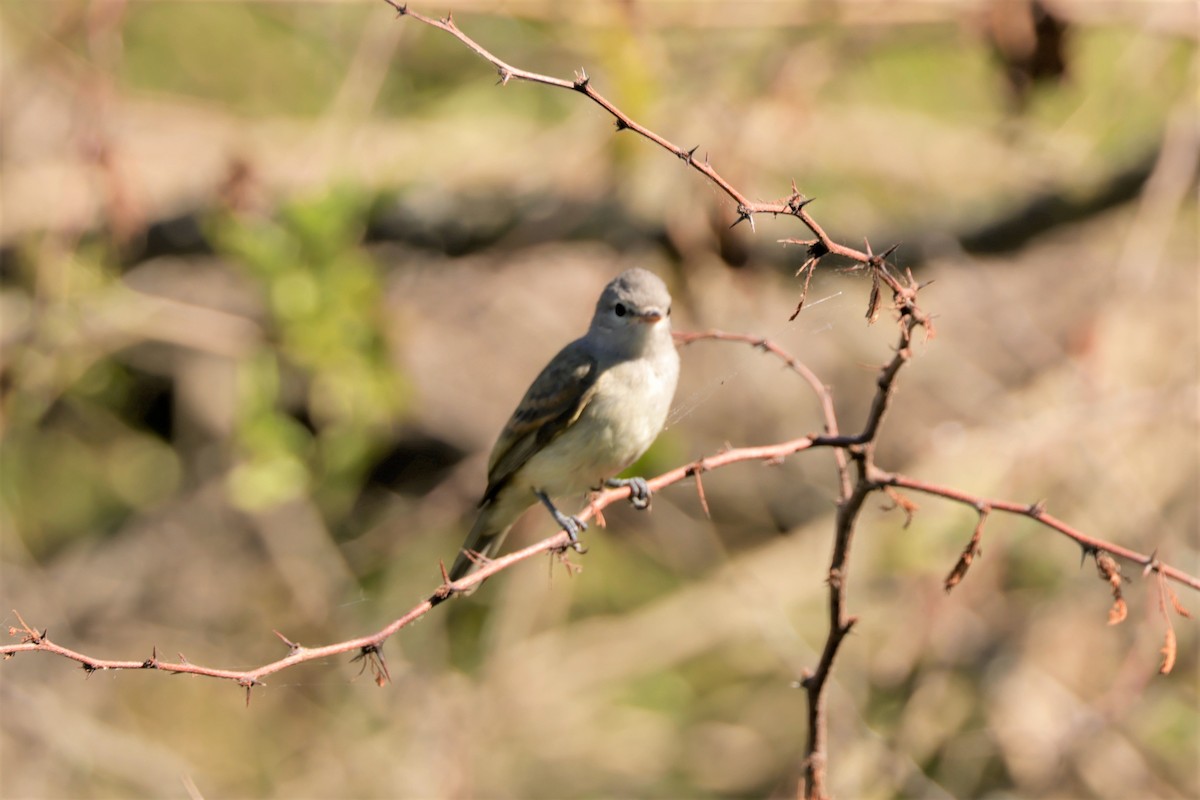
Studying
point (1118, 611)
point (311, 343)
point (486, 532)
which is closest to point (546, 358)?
point (311, 343)

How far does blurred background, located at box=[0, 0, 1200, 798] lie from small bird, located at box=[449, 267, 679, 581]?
61.9 inches

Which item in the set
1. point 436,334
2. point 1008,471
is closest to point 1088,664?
point 1008,471

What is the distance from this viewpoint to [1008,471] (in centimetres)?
564

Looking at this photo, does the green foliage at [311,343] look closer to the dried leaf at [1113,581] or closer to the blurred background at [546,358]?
the blurred background at [546,358]

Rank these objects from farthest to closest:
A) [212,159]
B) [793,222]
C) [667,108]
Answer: [212,159] → [793,222] → [667,108]

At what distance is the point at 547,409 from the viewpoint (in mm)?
4207

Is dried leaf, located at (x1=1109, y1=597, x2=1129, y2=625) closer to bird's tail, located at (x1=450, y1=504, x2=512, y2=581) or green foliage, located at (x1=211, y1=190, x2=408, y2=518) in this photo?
bird's tail, located at (x1=450, y1=504, x2=512, y2=581)

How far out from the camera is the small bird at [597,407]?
4.03m

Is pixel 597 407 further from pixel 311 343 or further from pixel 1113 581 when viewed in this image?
pixel 1113 581

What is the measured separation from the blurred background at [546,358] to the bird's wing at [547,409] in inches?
60.2

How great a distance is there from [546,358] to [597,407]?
3.58 meters

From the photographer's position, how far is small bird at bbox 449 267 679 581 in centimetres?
403

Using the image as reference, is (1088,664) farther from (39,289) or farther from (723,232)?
(39,289)

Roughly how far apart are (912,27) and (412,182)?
2659 millimetres
